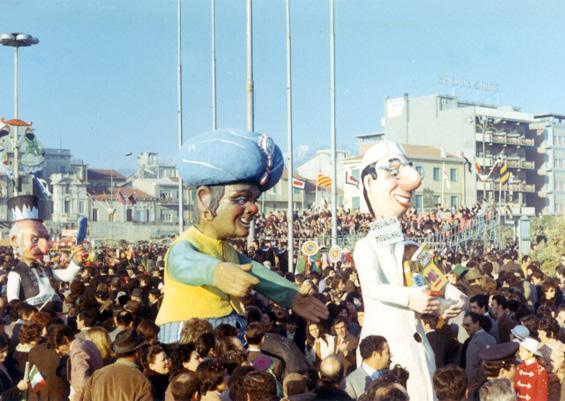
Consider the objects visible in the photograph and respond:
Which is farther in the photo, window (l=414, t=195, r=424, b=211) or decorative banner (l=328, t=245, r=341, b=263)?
window (l=414, t=195, r=424, b=211)

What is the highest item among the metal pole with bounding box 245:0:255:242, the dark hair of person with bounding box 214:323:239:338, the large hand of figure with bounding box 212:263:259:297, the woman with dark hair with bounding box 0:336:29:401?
the metal pole with bounding box 245:0:255:242

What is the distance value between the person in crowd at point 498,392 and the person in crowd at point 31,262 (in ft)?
21.8

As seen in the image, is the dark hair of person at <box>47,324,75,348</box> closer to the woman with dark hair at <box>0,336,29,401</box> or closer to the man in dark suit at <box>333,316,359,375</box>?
the woman with dark hair at <box>0,336,29,401</box>

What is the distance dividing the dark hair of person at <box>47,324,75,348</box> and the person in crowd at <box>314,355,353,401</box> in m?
2.10

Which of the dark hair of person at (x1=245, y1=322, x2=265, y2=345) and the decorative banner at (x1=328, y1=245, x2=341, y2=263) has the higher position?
the dark hair of person at (x1=245, y1=322, x2=265, y2=345)

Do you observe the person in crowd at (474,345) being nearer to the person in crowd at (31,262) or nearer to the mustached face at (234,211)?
the mustached face at (234,211)

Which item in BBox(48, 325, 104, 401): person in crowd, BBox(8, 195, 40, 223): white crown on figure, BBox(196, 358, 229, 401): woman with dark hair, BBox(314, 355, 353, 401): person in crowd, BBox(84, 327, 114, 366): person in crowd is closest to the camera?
BBox(196, 358, 229, 401): woman with dark hair

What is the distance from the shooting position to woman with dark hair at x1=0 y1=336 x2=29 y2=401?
6.90 metres

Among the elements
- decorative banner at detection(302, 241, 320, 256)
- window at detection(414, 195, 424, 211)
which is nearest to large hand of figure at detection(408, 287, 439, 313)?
decorative banner at detection(302, 241, 320, 256)

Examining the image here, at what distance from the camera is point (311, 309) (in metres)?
7.90

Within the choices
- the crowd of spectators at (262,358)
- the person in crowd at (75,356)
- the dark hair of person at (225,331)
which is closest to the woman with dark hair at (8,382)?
the crowd of spectators at (262,358)

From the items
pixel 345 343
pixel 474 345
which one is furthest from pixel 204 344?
pixel 474 345

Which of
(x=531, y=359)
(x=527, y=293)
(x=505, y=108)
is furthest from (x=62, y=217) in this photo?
(x=531, y=359)

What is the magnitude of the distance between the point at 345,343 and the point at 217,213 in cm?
182
